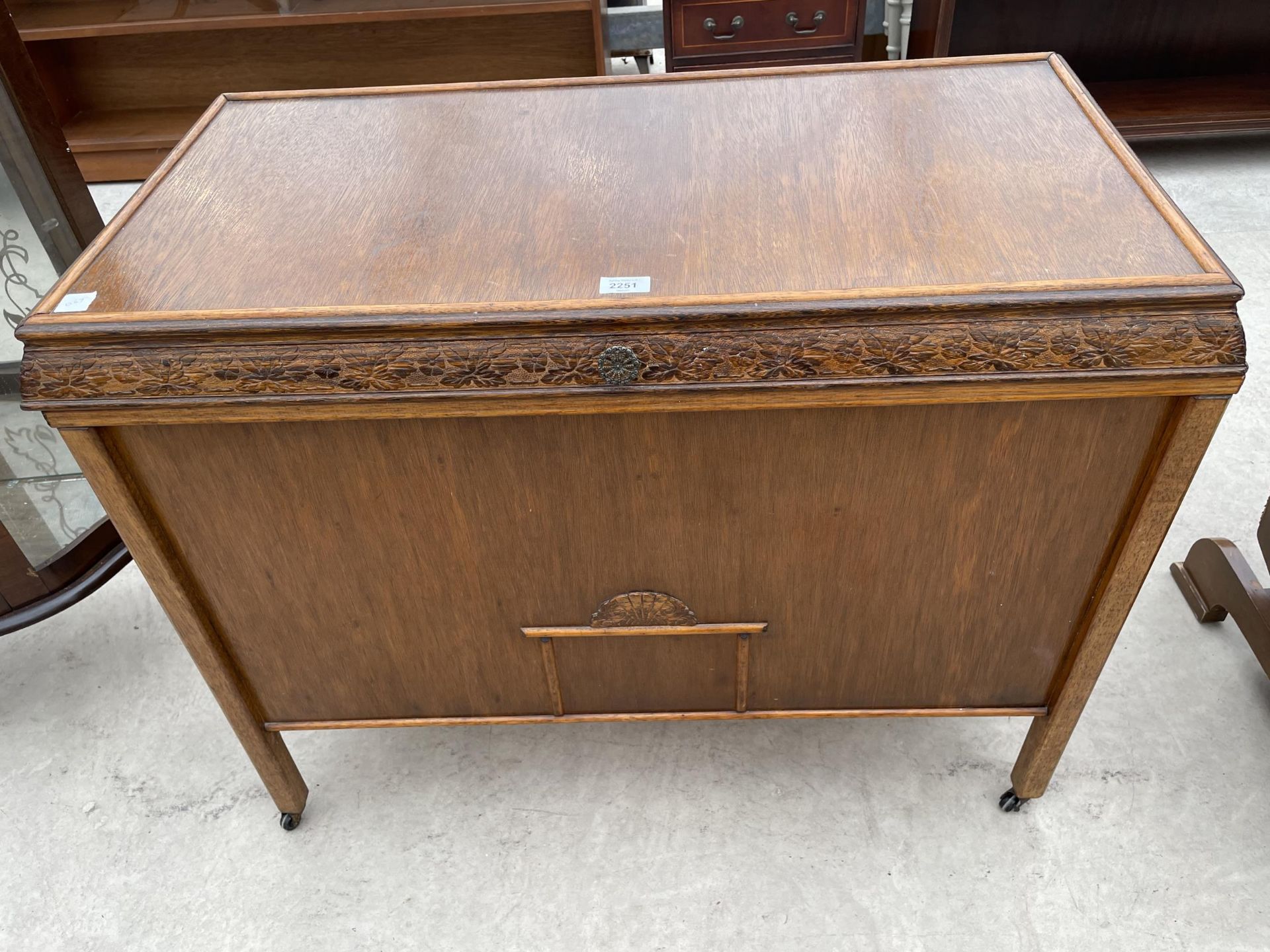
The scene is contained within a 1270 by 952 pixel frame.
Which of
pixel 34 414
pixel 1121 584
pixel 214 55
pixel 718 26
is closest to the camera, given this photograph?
pixel 1121 584

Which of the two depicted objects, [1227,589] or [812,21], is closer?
[1227,589]

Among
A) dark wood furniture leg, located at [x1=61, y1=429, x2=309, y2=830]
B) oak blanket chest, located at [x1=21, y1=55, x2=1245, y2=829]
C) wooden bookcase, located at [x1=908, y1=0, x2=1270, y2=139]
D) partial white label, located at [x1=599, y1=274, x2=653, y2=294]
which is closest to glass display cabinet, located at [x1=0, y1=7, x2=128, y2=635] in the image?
oak blanket chest, located at [x1=21, y1=55, x2=1245, y2=829]

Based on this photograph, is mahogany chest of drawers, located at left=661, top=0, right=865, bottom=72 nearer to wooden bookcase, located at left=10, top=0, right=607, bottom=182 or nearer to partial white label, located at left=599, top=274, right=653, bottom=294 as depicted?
wooden bookcase, located at left=10, top=0, right=607, bottom=182

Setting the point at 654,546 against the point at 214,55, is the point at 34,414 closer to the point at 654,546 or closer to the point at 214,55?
the point at 654,546

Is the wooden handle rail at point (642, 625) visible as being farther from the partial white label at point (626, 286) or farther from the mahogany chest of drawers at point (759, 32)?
the mahogany chest of drawers at point (759, 32)

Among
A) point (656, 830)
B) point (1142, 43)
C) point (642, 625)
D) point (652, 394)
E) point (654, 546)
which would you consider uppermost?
point (652, 394)

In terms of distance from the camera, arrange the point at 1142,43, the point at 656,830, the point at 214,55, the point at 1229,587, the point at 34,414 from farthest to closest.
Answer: the point at 214,55
the point at 1142,43
the point at 34,414
the point at 1229,587
the point at 656,830

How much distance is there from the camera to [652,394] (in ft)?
2.87

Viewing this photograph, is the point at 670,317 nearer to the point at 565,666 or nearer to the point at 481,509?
the point at 481,509

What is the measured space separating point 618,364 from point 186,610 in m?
0.57

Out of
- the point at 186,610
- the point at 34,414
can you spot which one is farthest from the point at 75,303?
the point at 34,414

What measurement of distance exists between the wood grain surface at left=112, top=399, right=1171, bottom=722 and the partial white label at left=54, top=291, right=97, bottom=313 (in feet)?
0.40

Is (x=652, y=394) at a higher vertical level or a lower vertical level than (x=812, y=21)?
higher

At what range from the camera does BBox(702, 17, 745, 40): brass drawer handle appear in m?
2.33
